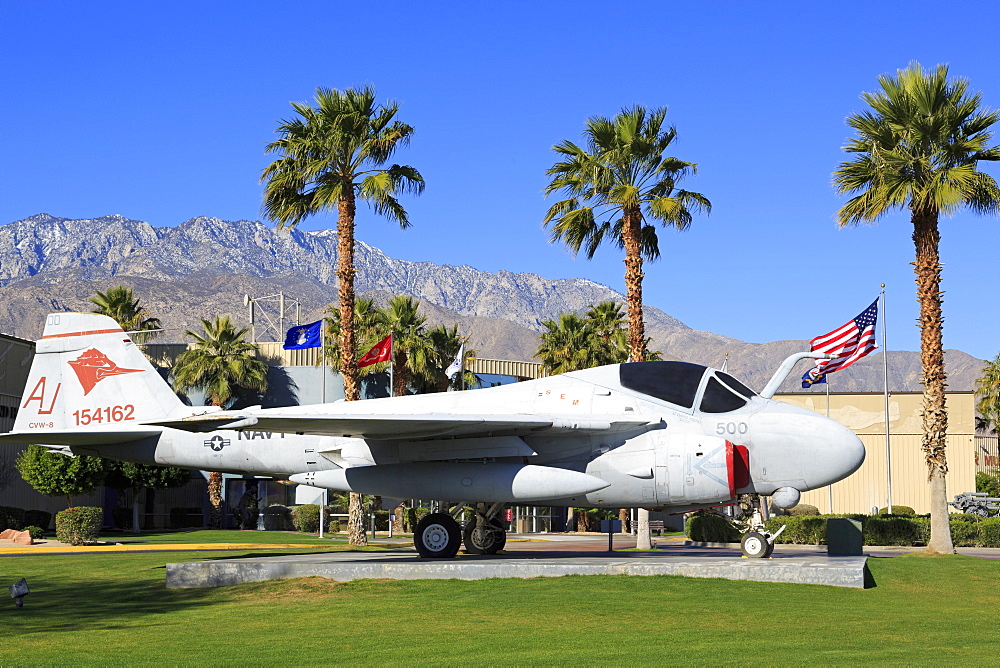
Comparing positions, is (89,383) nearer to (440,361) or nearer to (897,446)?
(440,361)

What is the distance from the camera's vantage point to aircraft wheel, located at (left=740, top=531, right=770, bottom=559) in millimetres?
19781

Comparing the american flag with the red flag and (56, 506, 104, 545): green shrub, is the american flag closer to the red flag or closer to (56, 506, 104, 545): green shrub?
the red flag

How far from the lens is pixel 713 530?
33250 millimetres

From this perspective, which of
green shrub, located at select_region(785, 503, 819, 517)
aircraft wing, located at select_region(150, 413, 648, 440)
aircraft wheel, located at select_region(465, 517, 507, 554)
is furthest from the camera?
green shrub, located at select_region(785, 503, 819, 517)

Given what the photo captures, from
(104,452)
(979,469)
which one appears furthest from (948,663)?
(979,469)

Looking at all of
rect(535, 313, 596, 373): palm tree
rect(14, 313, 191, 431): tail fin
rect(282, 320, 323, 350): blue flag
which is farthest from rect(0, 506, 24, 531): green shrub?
rect(535, 313, 596, 373): palm tree

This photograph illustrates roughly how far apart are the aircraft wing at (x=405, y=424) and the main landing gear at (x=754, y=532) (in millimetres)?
2642

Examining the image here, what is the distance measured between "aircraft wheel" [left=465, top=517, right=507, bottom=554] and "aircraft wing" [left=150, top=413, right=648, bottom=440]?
291 cm

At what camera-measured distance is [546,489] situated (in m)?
19.4

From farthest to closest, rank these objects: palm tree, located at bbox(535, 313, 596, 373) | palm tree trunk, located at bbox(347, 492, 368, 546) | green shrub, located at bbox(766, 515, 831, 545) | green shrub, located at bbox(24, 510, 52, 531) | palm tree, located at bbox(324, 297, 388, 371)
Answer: palm tree, located at bbox(535, 313, 596, 373) → palm tree, located at bbox(324, 297, 388, 371) → green shrub, located at bbox(24, 510, 52, 531) → green shrub, located at bbox(766, 515, 831, 545) → palm tree trunk, located at bbox(347, 492, 368, 546)

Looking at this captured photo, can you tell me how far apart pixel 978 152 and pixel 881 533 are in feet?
43.3

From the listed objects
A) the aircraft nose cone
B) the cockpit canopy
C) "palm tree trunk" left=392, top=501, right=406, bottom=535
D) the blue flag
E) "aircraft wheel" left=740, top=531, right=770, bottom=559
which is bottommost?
"palm tree trunk" left=392, top=501, right=406, bottom=535

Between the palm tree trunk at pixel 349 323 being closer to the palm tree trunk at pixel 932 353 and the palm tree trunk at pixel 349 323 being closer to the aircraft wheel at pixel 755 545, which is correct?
the aircraft wheel at pixel 755 545

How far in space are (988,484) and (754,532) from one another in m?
59.7
